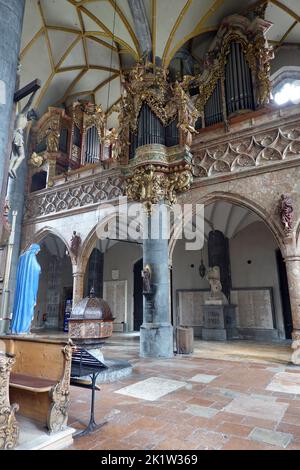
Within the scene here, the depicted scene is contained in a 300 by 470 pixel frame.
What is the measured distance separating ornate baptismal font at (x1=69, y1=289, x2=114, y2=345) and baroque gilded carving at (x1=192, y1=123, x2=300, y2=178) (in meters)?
4.60

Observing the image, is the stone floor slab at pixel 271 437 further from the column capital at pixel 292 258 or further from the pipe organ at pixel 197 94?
the pipe organ at pixel 197 94

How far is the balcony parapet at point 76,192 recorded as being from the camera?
30.2 ft

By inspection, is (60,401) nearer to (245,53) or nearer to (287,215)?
(287,215)

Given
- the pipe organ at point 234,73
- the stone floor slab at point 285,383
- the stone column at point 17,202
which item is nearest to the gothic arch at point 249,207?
the pipe organ at point 234,73

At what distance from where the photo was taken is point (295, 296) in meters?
5.75

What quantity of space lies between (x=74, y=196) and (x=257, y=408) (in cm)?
848

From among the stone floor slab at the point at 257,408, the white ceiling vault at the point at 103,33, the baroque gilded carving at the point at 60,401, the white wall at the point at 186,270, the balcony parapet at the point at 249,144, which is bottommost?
the stone floor slab at the point at 257,408

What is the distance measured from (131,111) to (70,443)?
7707mm

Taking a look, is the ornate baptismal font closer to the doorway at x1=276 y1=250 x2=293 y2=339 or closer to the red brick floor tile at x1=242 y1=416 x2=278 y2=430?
the red brick floor tile at x1=242 y1=416 x2=278 y2=430

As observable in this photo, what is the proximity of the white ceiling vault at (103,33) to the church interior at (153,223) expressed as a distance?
0.05m

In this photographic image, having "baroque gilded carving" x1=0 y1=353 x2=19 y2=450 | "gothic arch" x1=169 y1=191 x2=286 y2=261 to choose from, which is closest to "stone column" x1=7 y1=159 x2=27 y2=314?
"gothic arch" x1=169 y1=191 x2=286 y2=261

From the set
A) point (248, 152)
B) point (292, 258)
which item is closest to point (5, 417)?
point (292, 258)

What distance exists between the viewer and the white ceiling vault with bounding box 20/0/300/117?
8.12 meters
